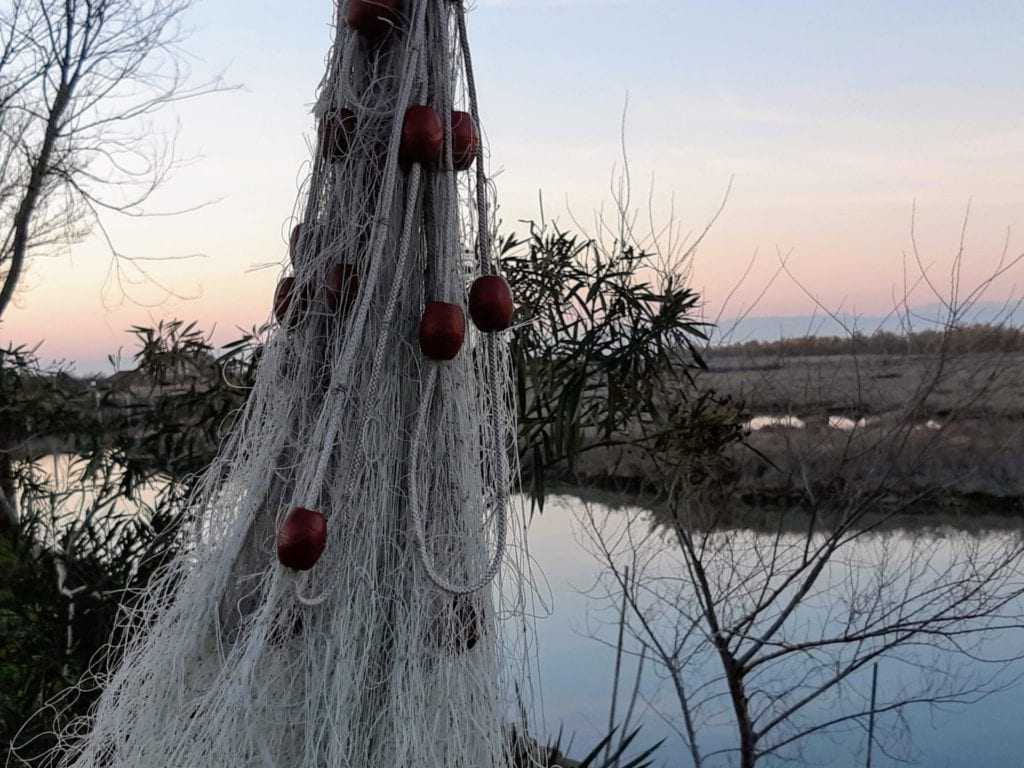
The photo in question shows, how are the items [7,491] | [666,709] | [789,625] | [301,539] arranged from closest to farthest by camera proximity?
[301,539] < [7,491] < [666,709] < [789,625]

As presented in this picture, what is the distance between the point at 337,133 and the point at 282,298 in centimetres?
21

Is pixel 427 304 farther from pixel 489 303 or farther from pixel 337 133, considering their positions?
pixel 337 133

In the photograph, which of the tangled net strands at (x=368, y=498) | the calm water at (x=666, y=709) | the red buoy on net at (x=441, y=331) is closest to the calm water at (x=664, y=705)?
the calm water at (x=666, y=709)

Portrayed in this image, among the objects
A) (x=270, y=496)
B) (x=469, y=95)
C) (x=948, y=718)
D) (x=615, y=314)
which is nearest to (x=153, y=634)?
(x=270, y=496)

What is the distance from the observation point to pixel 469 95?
1.15 meters

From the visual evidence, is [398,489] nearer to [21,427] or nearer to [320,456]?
[320,456]

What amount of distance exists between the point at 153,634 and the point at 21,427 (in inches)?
125

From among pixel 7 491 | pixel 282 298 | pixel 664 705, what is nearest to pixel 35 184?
pixel 7 491

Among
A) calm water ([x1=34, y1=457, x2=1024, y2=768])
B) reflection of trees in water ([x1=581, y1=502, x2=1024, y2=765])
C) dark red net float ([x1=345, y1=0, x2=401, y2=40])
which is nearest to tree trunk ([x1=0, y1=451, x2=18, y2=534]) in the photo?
calm water ([x1=34, y1=457, x2=1024, y2=768])

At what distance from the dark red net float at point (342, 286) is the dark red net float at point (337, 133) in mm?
147

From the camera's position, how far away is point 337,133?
3.79 feet

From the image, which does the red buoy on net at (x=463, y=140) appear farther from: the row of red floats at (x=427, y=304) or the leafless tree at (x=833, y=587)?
the leafless tree at (x=833, y=587)

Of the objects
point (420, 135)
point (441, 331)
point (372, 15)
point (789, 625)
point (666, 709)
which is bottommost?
point (666, 709)

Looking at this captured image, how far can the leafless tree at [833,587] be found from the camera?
11.0ft
